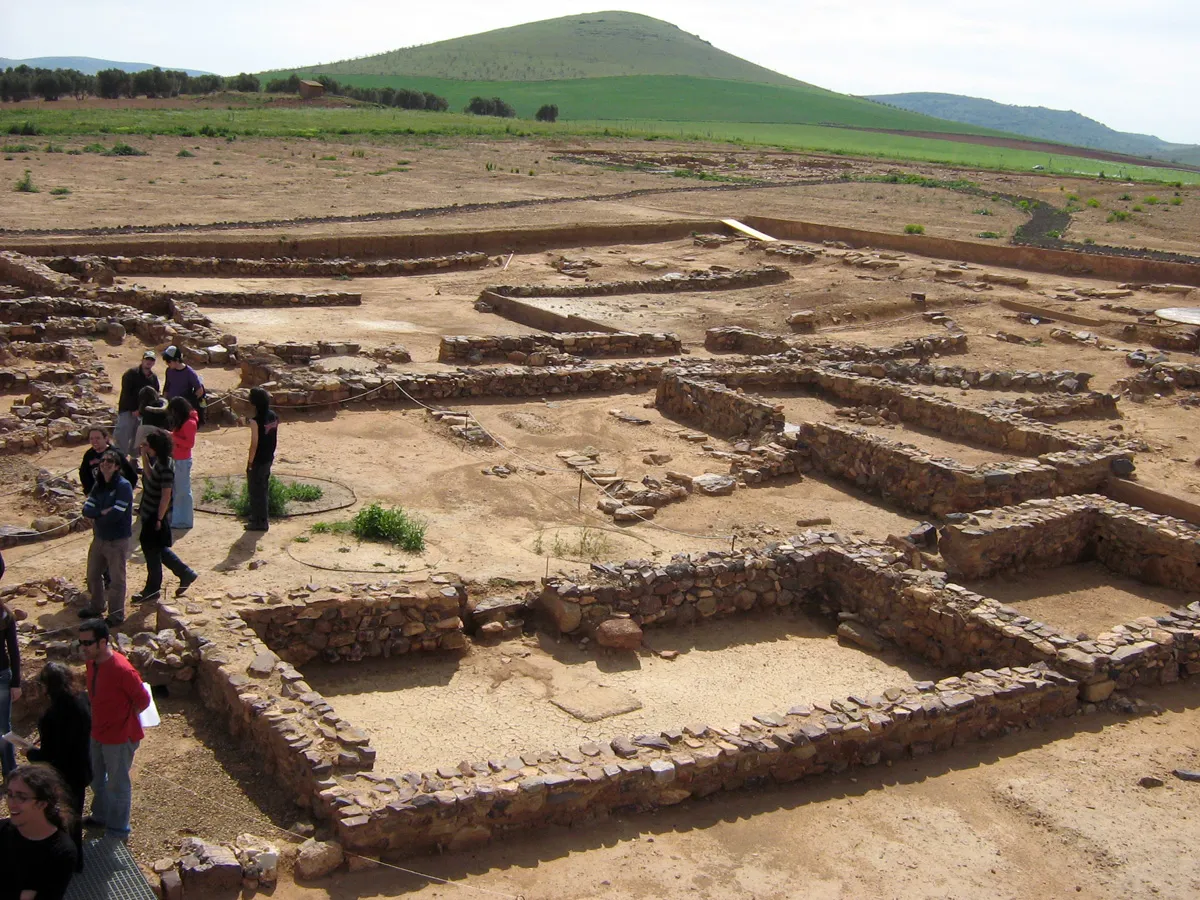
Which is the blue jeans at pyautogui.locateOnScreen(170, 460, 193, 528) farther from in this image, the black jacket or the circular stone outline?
the black jacket

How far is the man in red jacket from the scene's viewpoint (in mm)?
6254

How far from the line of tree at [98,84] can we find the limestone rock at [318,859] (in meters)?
76.3

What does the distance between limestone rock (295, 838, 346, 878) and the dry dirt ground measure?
0.37ft

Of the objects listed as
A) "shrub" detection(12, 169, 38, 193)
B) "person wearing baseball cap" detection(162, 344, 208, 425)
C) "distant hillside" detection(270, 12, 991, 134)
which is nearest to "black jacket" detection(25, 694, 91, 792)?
"person wearing baseball cap" detection(162, 344, 208, 425)

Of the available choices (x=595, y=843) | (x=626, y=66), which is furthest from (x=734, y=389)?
(x=626, y=66)

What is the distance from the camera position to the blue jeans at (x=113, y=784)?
6379mm

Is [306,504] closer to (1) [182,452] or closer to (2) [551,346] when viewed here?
(1) [182,452]

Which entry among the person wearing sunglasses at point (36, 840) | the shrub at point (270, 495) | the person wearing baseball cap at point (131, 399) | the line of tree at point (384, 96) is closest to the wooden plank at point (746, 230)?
the shrub at point (270, 495)

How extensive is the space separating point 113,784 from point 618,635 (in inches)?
176

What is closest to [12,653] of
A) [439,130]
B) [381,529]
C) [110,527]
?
[110,527]

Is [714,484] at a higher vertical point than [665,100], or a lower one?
lower

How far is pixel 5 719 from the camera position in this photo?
6832mm

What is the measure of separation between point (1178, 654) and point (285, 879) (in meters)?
7.59

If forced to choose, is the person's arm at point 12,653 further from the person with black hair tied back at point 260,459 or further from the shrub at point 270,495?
the shrub at point 270,495
